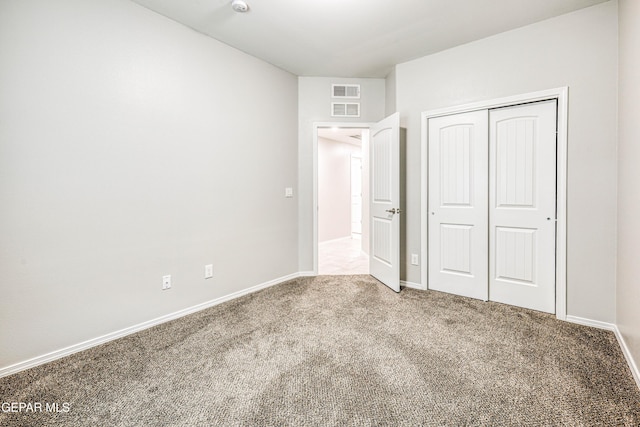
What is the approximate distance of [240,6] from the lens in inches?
93.7

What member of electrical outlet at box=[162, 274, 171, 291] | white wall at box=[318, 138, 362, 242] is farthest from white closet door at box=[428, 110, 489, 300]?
→ white wall at box=[318, 138, 362, 242]

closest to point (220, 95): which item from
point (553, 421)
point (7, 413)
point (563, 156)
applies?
point (7, 413)

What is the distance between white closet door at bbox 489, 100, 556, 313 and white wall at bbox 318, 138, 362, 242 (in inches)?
160

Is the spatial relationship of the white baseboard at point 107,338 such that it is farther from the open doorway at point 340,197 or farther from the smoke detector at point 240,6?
the smoke detector at point 240,6

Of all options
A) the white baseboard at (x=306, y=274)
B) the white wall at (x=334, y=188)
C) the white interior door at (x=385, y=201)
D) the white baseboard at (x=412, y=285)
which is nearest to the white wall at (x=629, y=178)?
the white baseboard at (x=412, y=285)

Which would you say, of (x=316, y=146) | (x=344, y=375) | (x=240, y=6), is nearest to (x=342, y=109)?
(x=316, y=146)

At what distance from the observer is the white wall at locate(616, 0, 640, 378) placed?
5.94ft

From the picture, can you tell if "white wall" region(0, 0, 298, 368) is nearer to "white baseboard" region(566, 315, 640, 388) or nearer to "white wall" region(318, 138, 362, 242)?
"white baseboard" region(566, 315, 640, 388)

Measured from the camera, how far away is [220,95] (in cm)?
298

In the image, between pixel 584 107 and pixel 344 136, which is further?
pixel 344 136

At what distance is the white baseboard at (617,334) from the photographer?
67.5 inches

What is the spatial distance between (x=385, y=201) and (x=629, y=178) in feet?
6.63

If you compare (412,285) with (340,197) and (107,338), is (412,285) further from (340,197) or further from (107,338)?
(340,197)

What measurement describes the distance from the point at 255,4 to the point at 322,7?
1.81 ft
